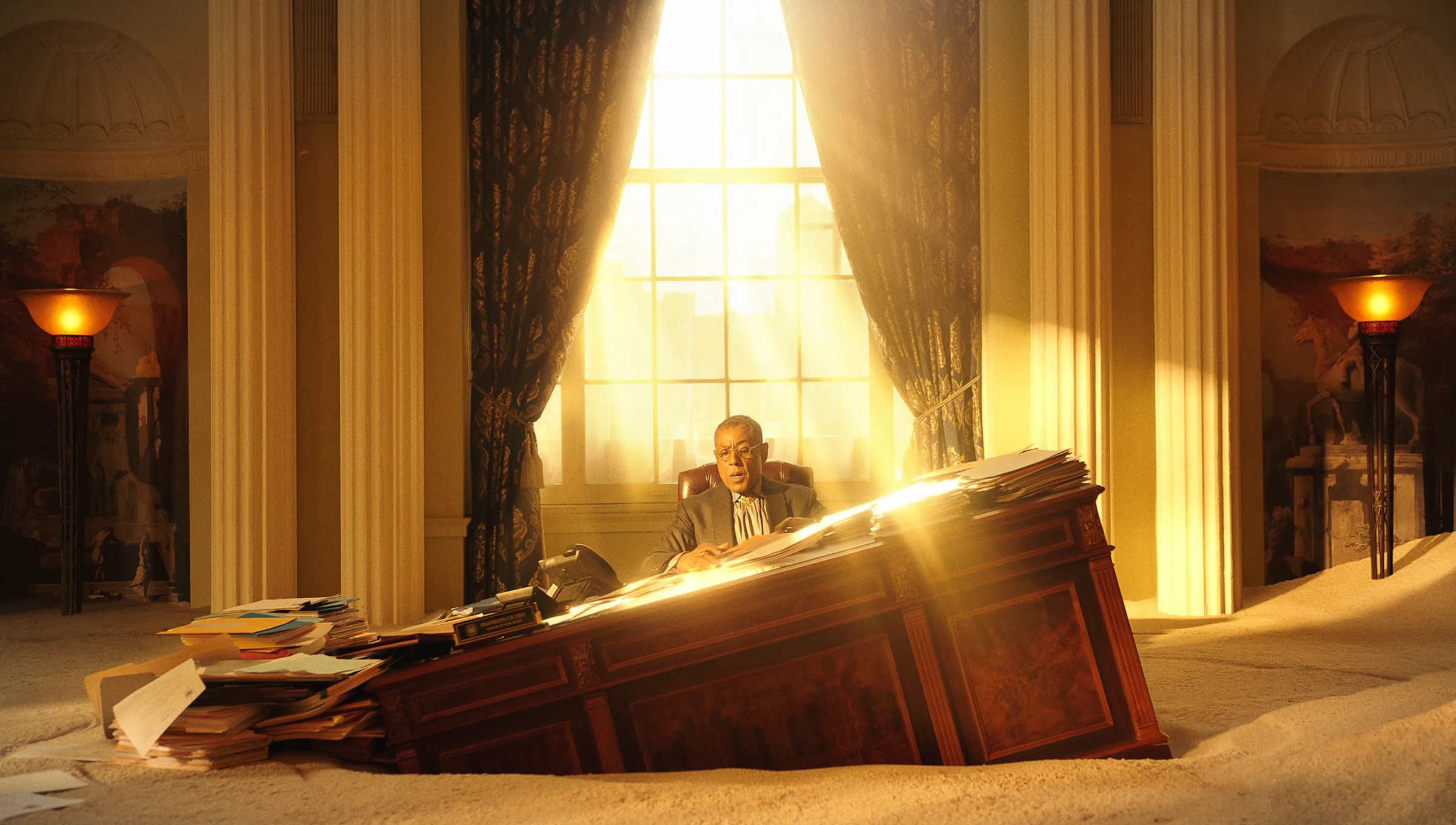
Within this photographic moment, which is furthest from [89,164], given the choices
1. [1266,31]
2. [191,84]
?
[1266,31]

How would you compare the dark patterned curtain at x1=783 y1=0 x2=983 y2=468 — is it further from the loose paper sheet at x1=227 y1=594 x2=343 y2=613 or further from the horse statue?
the loose paper sheet at x1=227 y1=594 x2=343 y2=613

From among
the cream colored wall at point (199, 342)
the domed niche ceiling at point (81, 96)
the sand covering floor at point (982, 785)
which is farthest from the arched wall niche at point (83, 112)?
the sand covering floor at point (982, 785)

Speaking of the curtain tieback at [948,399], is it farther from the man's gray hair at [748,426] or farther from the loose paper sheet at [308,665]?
the loose paper sheet at [308,665]

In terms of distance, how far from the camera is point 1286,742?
2.42 meters

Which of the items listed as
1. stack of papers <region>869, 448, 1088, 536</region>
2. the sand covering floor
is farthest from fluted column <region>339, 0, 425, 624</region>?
stack of papers <region>869, 448, 1088, 536</region>

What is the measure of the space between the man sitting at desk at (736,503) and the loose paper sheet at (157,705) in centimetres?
179

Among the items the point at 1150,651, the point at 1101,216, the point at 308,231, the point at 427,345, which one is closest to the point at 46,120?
the point at 308,231

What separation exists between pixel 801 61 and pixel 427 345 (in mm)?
2419

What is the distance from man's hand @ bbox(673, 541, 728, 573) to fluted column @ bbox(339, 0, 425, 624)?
2.10m

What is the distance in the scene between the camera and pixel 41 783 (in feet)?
7.57

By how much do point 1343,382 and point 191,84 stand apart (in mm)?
6503

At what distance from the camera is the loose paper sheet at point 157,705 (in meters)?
2.35

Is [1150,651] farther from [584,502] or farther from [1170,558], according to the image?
[584,502]

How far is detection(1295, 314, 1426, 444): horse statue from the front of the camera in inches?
224
